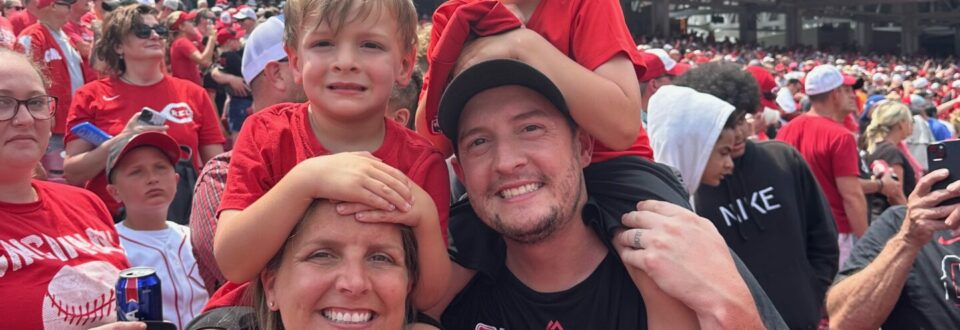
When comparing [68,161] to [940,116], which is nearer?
[68,161]

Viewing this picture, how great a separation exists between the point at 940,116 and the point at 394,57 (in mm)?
15884

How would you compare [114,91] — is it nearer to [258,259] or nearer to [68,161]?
[68,161]

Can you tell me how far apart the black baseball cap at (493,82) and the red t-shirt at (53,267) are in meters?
1.15

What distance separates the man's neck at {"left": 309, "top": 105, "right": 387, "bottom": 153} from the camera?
2.34 metres

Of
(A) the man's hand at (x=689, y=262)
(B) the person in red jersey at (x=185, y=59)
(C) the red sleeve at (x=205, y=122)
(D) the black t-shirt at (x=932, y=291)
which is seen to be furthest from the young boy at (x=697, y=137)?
Result: (B) the person in red jersey at (x=185, y=59)

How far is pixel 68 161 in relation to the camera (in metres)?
4.54

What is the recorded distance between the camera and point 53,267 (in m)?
2.64

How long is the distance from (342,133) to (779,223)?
2.44 metres

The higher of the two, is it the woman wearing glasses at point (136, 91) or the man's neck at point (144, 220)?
the woman wearing glasses at point (136, 91)

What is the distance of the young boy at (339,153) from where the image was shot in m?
2.00

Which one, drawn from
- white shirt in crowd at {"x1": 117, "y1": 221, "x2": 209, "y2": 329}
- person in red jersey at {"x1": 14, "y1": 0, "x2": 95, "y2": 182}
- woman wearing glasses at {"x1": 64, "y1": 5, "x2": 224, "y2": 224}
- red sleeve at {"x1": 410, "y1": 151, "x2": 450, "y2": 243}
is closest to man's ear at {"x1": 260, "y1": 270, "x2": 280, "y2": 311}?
red sleeve at {"x1": 410, "y1": 151, "x2": 450, "y2": 243}

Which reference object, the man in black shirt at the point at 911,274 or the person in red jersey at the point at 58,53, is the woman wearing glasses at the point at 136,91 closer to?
the person in red jersey at the point at 58,53


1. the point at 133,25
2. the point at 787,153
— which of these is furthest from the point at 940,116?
the point at 133,25

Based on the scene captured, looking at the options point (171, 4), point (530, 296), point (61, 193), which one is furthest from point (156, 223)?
point (171, 4)
